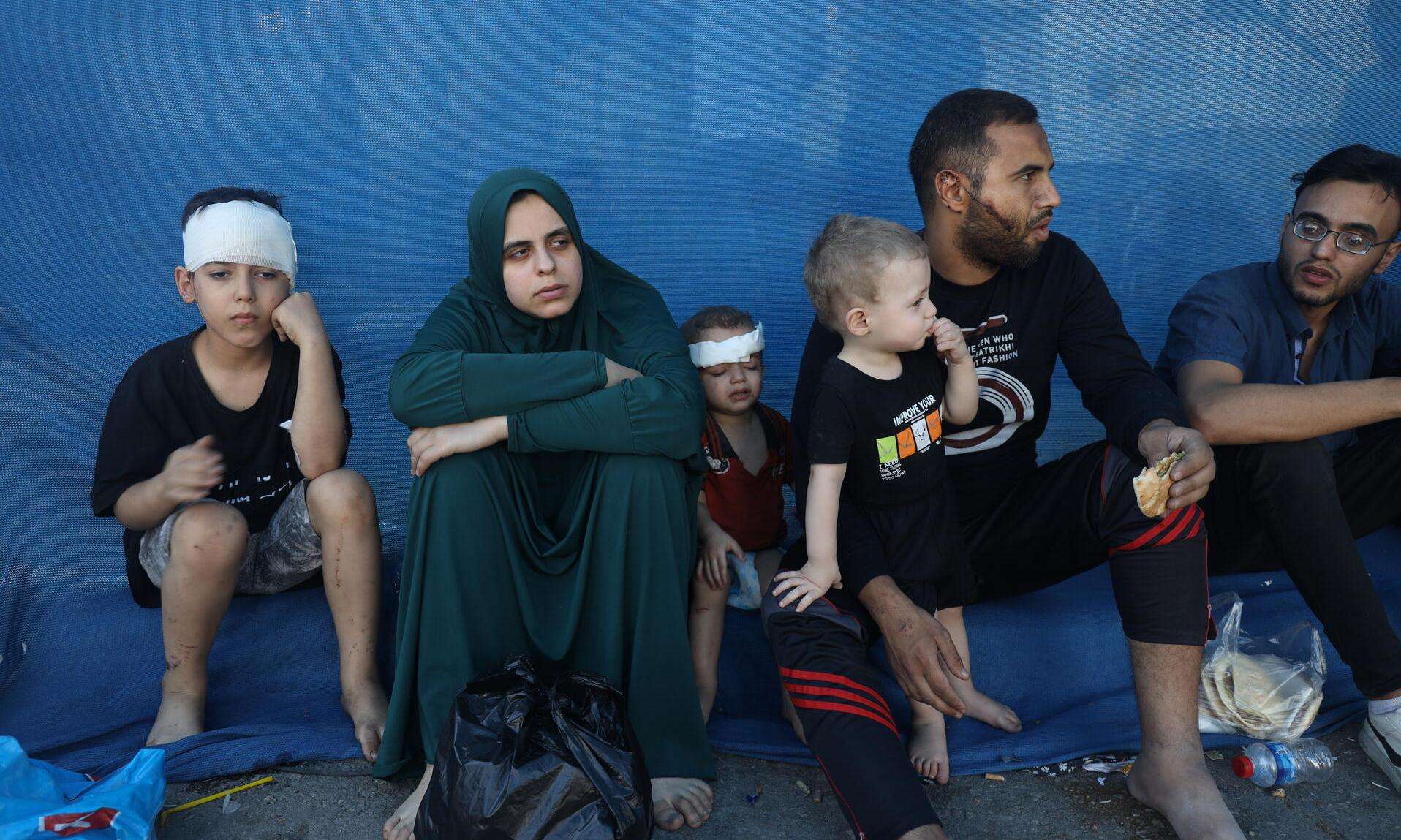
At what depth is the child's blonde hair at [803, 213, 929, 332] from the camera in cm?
231

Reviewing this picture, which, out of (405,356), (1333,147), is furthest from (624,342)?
(1333,147)

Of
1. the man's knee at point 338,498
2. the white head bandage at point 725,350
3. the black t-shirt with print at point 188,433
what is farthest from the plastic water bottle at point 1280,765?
the black t-shirt with print at point 188,433

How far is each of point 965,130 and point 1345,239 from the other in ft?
3.67

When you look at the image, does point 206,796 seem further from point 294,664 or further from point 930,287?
point 930,287

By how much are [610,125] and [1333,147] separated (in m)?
2.43

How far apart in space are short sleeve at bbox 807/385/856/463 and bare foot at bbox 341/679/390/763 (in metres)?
1.23

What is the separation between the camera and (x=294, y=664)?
9.61 ft

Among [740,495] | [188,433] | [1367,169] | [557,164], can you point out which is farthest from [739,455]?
[1367,169]

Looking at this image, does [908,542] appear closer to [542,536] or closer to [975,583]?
[975,583]

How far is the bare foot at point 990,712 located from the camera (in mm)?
2666

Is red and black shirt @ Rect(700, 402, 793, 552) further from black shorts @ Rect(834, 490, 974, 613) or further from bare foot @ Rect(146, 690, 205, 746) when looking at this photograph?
bare foot @ Rect(146, 690, 205, 746)

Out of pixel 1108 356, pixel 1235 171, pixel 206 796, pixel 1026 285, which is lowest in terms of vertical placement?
pixel 206 796

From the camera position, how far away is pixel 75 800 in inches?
84.7

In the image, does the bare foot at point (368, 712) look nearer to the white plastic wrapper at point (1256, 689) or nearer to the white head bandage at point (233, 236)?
the white head bandage at point (233, 236)
